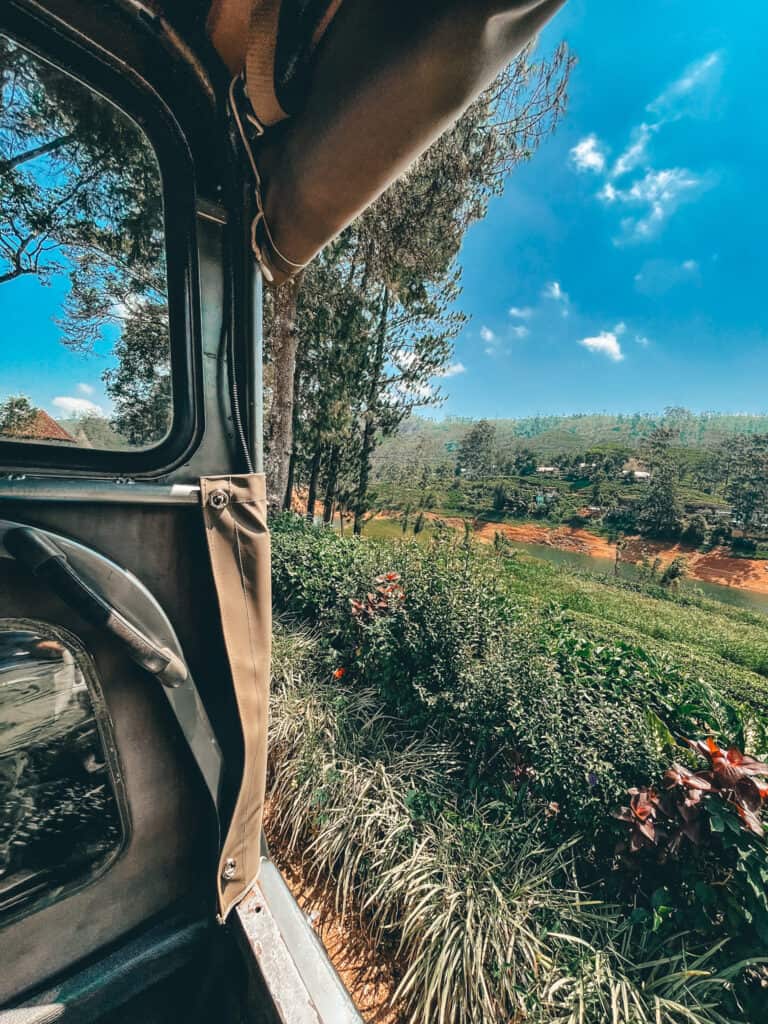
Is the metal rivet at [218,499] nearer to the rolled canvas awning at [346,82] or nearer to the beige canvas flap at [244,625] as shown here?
the beige canvas flap at [244,625]

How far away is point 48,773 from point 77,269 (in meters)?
1.27

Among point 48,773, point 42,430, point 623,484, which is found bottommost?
point 623,484

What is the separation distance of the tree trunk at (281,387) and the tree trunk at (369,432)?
3416mm

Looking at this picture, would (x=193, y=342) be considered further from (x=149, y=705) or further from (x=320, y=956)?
(x=320, y=956)

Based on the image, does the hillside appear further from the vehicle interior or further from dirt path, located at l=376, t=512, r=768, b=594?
the vehicle interior

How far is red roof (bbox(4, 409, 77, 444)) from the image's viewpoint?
93 centimetres

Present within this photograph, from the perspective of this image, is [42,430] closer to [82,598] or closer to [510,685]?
[82,598]

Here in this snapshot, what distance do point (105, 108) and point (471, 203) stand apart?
8317 millimetres

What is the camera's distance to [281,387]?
668 cm

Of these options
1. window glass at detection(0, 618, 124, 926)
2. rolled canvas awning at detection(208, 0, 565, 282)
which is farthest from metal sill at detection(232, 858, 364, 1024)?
rolled canvas awning at detection(208, 0, 565, 282)

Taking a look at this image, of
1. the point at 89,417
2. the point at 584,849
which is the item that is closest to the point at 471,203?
the point at 89,417

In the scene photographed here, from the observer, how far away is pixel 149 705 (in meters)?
1.11

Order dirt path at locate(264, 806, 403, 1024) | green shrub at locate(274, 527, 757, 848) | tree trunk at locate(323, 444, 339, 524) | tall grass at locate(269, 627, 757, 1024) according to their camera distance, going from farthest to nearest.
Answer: tree trunk at locate(323, 444, 339, 524) < green shrub at locate(274, 527, 757, 848) < dirt path at locate(264, 806, 403, 1024) < tall grass at locate(269, 627, 757, 1024)

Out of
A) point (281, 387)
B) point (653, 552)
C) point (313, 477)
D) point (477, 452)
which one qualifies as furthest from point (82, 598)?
point (477, 452)
